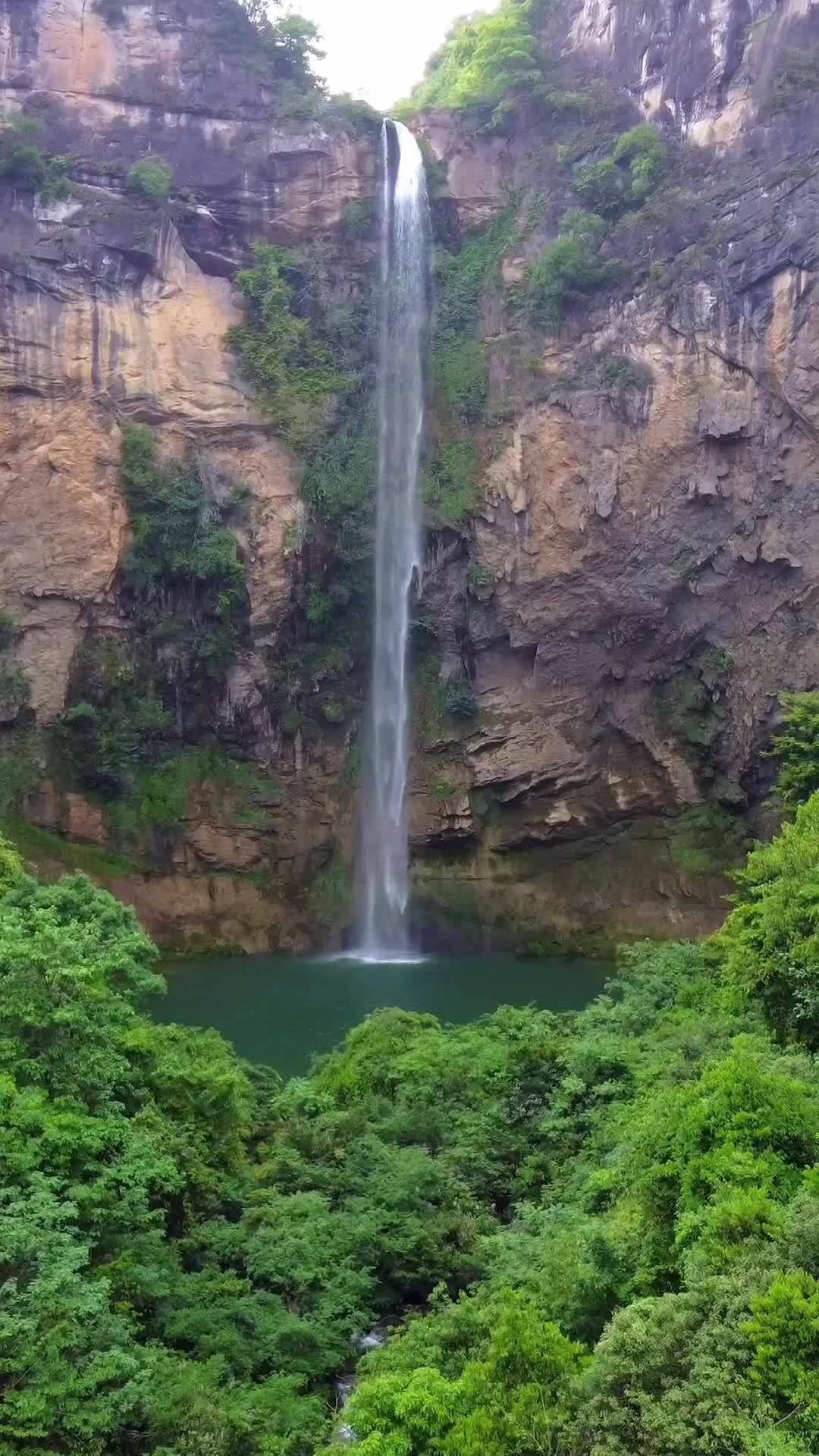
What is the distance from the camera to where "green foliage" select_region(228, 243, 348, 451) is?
25.6m

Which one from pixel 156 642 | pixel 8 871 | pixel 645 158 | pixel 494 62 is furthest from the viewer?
pixel 494 62

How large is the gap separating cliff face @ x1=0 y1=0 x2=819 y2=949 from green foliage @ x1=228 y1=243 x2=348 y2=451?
0.44 m

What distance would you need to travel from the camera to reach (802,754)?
1475 centimetres

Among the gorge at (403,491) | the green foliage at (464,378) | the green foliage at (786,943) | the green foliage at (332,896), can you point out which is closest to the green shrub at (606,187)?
the gorge at (403,491)

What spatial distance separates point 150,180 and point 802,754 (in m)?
18.9

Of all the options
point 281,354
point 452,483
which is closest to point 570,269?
point 452,483

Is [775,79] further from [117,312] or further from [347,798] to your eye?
[347,798]

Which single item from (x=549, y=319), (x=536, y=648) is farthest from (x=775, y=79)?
(x=536, y=648)

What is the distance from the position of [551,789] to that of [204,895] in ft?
26.1

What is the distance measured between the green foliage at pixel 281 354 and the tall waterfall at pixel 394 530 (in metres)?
1.67

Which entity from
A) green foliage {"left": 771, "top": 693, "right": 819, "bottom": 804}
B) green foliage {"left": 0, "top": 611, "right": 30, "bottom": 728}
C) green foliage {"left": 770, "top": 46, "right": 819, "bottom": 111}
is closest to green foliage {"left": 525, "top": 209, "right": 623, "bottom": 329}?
green foliage {"left": 770, "top": 46, "right": 819, "bottom": 111}

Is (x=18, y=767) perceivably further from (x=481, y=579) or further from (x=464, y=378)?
(x=464, y=378)

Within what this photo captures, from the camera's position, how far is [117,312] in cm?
2423

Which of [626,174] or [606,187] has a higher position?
[626,174]
